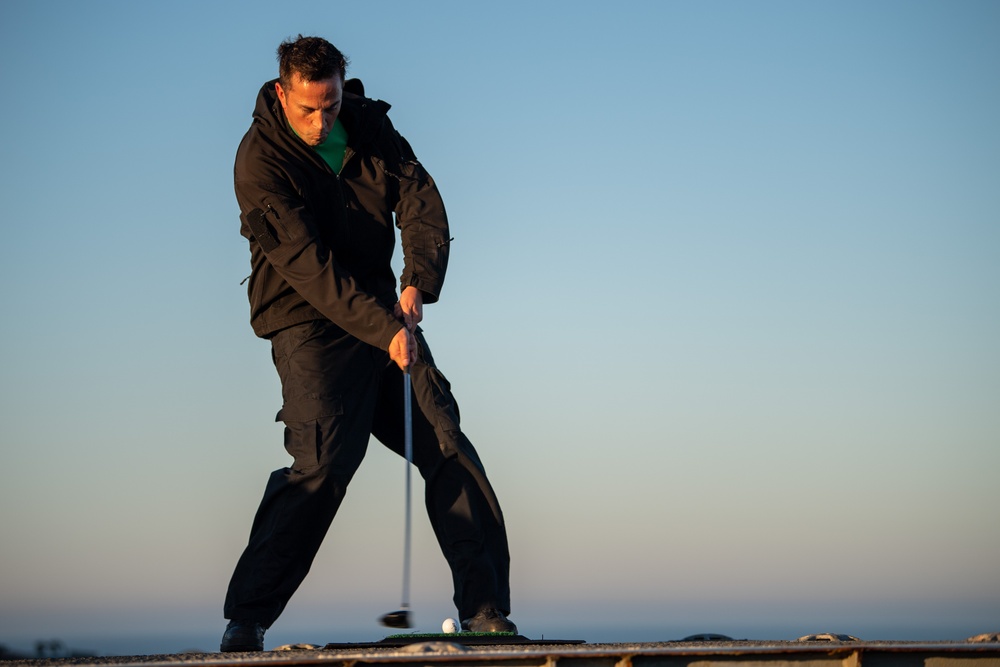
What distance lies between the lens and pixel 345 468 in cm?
612

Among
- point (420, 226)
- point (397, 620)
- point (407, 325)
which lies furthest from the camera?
point (420, 226)

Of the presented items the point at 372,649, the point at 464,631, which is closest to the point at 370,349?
the point at 464,631

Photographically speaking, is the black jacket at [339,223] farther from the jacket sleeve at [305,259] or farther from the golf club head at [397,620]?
the golf club head at [397,620]

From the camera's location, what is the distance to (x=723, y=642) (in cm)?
539

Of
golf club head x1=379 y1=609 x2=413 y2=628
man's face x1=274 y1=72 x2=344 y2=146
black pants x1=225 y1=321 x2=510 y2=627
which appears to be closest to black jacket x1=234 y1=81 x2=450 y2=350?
man's face x1=274 y1=72 x2=344 y2=146

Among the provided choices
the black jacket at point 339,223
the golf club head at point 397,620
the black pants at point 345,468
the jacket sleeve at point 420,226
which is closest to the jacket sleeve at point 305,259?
the black jacket at point 339,223

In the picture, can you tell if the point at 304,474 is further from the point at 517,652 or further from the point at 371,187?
the point at 517,652

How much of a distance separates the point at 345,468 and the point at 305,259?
100 cm

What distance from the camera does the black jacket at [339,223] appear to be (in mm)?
6141

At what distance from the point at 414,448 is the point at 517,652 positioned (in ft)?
7.36

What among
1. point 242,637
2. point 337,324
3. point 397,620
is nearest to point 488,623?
point 397,620

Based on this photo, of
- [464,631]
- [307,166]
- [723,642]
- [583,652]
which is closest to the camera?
[583,652]

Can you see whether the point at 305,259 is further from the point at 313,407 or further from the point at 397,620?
the point at 397,620

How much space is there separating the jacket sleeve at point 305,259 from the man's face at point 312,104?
0.28 m
